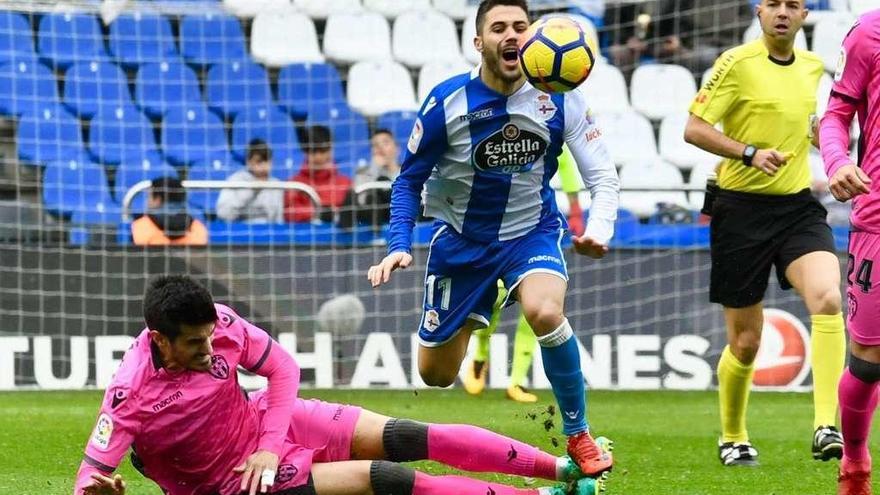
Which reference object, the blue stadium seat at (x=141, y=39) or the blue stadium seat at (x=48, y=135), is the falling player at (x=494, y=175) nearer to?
the blue stadium seat at (x=48, y=135)

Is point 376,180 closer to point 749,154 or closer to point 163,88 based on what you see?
point 163,88

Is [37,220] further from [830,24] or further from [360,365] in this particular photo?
[830,24]

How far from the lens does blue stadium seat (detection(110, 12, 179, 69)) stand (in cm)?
1520

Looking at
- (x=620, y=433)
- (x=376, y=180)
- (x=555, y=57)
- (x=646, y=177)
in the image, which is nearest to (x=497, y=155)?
(x=555, y=57)

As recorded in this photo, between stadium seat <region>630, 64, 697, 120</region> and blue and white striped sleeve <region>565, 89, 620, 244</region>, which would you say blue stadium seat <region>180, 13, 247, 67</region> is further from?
blue and white striped sleeve <region>565, 89, 620, 244</region>

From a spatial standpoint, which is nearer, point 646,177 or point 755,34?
point 646,177

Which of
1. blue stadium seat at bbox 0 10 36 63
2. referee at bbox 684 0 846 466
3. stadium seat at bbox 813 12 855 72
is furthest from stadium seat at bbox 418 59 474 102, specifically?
referee at bbox 684 0 846 466

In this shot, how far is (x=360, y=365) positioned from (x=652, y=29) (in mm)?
5164

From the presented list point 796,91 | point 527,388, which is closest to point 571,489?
point 796,91

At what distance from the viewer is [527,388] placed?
12.8 m

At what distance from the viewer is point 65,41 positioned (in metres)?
15.1

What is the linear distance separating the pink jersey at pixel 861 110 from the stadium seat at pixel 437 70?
9.30 m

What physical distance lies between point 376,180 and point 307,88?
5.92ft

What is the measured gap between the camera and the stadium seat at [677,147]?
50.6 ft
